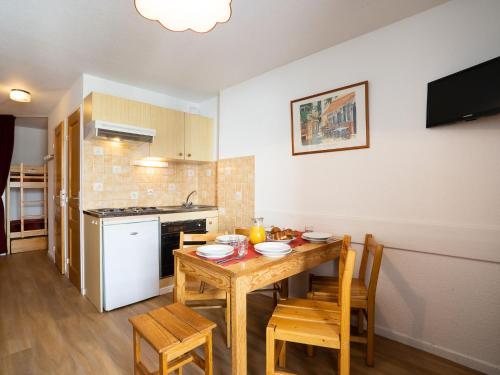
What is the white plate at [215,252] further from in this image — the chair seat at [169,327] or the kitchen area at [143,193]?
the kitchen area at [143,193]

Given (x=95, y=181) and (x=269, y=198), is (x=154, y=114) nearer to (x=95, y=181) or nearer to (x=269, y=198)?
(x=95, y=181)

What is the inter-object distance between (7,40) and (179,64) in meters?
1.37

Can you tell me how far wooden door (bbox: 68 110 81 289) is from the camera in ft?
9.17

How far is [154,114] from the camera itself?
115 inches

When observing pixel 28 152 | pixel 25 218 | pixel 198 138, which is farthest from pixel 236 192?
pixel 28 152

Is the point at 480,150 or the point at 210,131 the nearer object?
the point at 480,150

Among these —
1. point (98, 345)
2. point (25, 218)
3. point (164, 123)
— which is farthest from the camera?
point (25, 218)

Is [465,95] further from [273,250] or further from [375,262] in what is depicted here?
[273,250]

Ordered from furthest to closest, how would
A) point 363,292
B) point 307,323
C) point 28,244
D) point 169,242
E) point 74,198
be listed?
point 28,244 < point 74,198 < point 169,242 < point 363,292 < point 307,323

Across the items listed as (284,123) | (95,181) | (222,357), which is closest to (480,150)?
(284,123)

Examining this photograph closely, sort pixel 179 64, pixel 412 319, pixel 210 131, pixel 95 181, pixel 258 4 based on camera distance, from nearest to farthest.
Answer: pixel 258 4, pixel 412 319, pixel 179 64, pixel 95 181, pixel 210 131

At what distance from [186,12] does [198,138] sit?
217 centimetres

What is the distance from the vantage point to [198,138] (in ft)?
10.9

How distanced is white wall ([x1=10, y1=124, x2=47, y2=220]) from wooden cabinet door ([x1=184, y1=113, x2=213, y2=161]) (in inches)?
151
